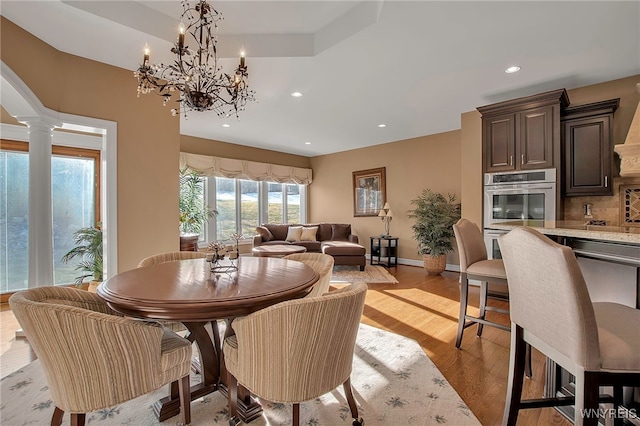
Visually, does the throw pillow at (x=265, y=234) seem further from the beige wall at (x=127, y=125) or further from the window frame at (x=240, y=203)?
the beige wall at (x=127, y=125)

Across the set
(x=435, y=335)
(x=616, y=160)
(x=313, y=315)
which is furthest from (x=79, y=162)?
(x=616, y=160)

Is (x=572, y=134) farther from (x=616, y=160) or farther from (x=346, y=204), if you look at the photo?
(x=346, y=204)

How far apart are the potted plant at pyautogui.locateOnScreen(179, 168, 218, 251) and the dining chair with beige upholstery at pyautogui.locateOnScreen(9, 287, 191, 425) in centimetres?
392

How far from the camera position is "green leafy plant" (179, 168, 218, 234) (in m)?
5.41

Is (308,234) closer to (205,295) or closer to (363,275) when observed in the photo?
(363,275)

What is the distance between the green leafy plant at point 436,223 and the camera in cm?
516

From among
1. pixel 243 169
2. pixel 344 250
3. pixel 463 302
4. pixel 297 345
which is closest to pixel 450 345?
pixel 463 302

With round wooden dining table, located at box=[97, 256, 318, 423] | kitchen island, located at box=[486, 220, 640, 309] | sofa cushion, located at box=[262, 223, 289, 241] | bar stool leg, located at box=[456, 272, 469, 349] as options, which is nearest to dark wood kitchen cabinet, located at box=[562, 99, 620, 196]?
bar stool leg, located at box=[456, 272, 469, 349]

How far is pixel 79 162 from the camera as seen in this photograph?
14.4ft

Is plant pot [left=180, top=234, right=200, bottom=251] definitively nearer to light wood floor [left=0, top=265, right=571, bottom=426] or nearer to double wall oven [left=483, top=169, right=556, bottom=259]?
light wood floor [left=0, top=265, right=571, bottom=426]

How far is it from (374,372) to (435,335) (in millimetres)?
931

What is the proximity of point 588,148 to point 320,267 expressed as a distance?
11.2 ft

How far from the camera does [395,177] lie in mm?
6375

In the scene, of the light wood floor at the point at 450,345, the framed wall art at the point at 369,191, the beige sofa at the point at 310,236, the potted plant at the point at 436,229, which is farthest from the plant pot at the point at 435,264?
the framed wall art at the point at 369,191
